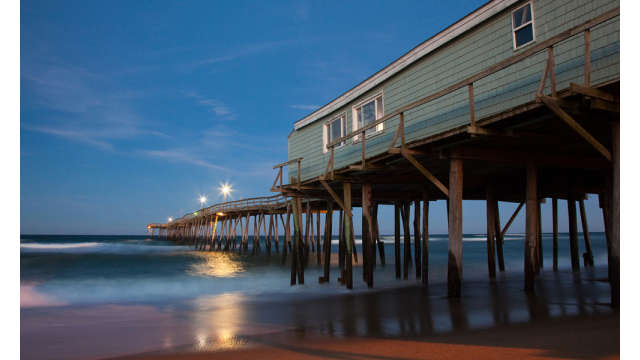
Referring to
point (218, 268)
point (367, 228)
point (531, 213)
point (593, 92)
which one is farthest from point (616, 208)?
point (218, 268)

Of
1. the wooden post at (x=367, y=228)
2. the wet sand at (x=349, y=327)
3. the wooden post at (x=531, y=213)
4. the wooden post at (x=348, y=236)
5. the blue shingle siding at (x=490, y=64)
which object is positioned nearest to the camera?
the wet sand at (x=349, y=327)

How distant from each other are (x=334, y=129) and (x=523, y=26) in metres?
8.14

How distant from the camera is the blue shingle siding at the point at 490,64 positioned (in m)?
7.68

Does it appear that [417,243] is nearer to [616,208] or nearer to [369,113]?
[369,113]

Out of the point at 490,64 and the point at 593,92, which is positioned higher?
the point at 490,64

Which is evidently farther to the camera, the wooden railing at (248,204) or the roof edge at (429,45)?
the wooden railing at (248,204)

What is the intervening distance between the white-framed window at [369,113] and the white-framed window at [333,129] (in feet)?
2.47

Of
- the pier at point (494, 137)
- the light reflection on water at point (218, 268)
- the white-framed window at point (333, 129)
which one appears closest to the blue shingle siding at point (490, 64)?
the pier at point (494, 137)

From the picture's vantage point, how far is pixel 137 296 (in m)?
15.3

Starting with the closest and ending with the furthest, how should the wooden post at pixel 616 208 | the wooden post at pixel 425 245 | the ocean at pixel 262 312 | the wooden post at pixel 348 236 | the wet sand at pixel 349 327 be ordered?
the wet sand at pixel 349 327 → the wooden post at pixel 616 208 → the ocean at pixel 262 312 → the wooden post at pixel 348 236 → the wooden post at pixel 425 245

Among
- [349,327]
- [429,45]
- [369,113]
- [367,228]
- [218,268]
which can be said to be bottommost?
[218,268]

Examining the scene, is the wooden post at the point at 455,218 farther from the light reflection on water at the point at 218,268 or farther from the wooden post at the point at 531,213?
the light reflection on water at the point at 218,268

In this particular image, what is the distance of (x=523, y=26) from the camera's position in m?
9.30
